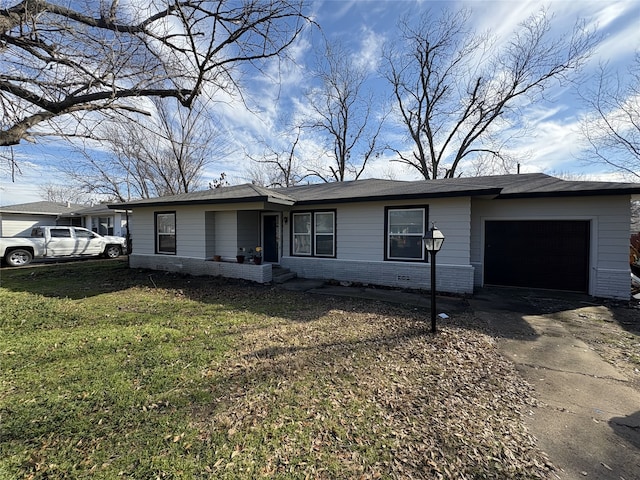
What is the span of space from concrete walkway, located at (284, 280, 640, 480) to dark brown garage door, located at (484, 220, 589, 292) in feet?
9.12

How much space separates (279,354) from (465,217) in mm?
5947

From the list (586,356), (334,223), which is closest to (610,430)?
(586,356)

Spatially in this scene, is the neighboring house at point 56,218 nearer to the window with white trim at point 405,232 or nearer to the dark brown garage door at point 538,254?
the window with white trim at point 405,232

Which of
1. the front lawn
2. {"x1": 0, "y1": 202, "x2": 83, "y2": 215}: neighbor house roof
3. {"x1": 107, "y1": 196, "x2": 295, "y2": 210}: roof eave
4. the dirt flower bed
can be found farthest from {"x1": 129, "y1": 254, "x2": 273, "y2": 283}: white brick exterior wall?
{"x1": 0, "y1": 202, "x2": 83, "y2": 215}: neighbor house roof

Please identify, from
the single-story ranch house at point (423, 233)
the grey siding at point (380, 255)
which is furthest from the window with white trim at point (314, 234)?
the grey siding at point (380, 255)

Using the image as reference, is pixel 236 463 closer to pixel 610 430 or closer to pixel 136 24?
pixel 610 430

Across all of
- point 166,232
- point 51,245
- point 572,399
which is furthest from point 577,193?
point 51,245

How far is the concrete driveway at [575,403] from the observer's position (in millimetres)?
2123

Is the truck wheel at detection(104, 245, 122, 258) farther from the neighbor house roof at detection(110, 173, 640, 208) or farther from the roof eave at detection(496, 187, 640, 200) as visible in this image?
the roof eave at detection(496, 187, 640, 200)

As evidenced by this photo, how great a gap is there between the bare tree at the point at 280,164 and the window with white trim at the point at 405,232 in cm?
1561

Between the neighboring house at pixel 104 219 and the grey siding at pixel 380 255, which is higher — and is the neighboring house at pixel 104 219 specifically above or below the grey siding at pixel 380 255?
above

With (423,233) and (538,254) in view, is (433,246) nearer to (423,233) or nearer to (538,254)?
(423,233)

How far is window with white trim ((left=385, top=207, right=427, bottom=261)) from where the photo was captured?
26.0 feet

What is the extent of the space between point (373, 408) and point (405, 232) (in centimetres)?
607
